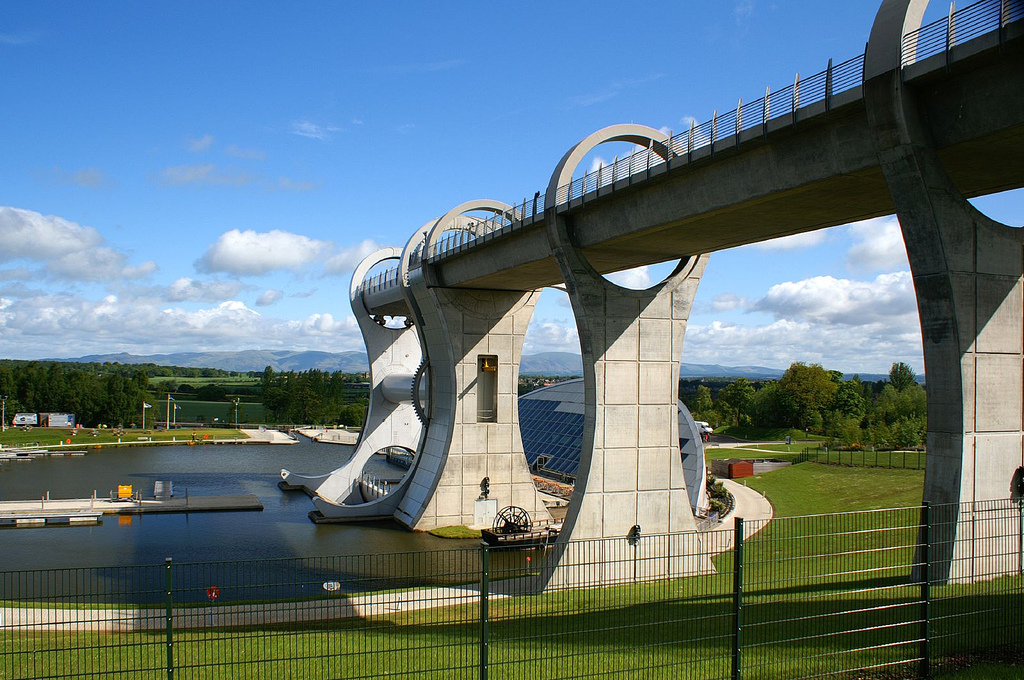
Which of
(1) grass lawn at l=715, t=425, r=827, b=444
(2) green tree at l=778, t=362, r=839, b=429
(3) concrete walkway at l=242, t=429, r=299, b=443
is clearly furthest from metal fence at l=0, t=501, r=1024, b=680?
(2) green tree at l=778, t=362, r=839, b=429

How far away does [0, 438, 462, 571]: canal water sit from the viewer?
99.8 feet

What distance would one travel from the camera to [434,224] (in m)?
36.7

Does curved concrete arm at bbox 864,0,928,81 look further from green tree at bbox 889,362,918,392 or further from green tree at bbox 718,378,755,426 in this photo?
green tree at bbox 889,362,918,392

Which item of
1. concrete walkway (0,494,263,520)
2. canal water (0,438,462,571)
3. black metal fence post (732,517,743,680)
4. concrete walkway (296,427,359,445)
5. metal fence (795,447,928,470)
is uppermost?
black metal fence post (732,517,743,680)

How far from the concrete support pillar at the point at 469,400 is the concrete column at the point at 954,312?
22180 millimetres

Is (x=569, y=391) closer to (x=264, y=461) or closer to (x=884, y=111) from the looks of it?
(x=264, y=461)

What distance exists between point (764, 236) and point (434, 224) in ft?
59.5

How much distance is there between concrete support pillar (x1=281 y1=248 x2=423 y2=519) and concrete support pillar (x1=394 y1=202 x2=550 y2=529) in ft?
19.5

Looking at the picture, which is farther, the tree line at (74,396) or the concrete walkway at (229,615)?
the tree line at (74,396)

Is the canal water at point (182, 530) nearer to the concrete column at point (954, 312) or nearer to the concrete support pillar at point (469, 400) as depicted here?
the concrete support pillar at point (469, 400)

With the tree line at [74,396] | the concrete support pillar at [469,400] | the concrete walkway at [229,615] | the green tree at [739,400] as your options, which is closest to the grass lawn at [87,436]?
the tree line at [74,396]

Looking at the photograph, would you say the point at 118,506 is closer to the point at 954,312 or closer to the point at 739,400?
the point at 954,312

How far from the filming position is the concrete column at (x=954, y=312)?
14.0 m

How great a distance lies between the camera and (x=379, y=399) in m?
44.7
